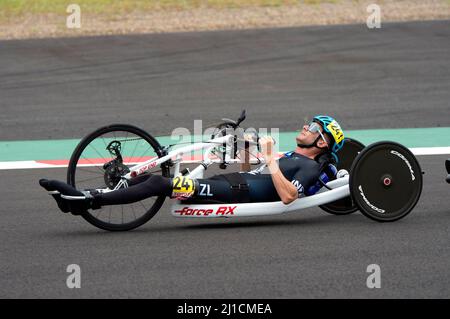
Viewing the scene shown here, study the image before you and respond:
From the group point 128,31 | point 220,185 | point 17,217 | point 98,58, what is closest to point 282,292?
point 220,185

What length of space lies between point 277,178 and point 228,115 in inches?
268

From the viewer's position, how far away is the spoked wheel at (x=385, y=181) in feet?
24.8

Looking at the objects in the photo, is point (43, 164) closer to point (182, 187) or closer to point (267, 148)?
point (182, 187)

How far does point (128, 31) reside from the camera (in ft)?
Result: 66.2

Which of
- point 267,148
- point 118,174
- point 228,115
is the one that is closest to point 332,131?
→ point 267,148

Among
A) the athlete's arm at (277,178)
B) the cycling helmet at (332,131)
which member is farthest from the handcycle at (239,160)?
the cycling helmet at (332,131)

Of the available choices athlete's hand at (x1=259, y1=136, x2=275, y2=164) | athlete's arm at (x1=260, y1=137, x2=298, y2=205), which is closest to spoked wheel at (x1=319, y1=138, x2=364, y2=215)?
athlete's arm at (x1=260, y1=137, x2=298, y2=205)

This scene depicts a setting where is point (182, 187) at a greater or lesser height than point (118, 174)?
lesser

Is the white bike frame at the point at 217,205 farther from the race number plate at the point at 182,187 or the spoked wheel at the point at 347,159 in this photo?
the spoked wheel at the point at 347,159

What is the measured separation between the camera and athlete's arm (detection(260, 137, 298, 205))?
7.30 metres

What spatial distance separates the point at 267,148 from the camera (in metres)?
7.29

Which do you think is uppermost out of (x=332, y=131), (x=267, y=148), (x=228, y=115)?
(x=228, y=115)
